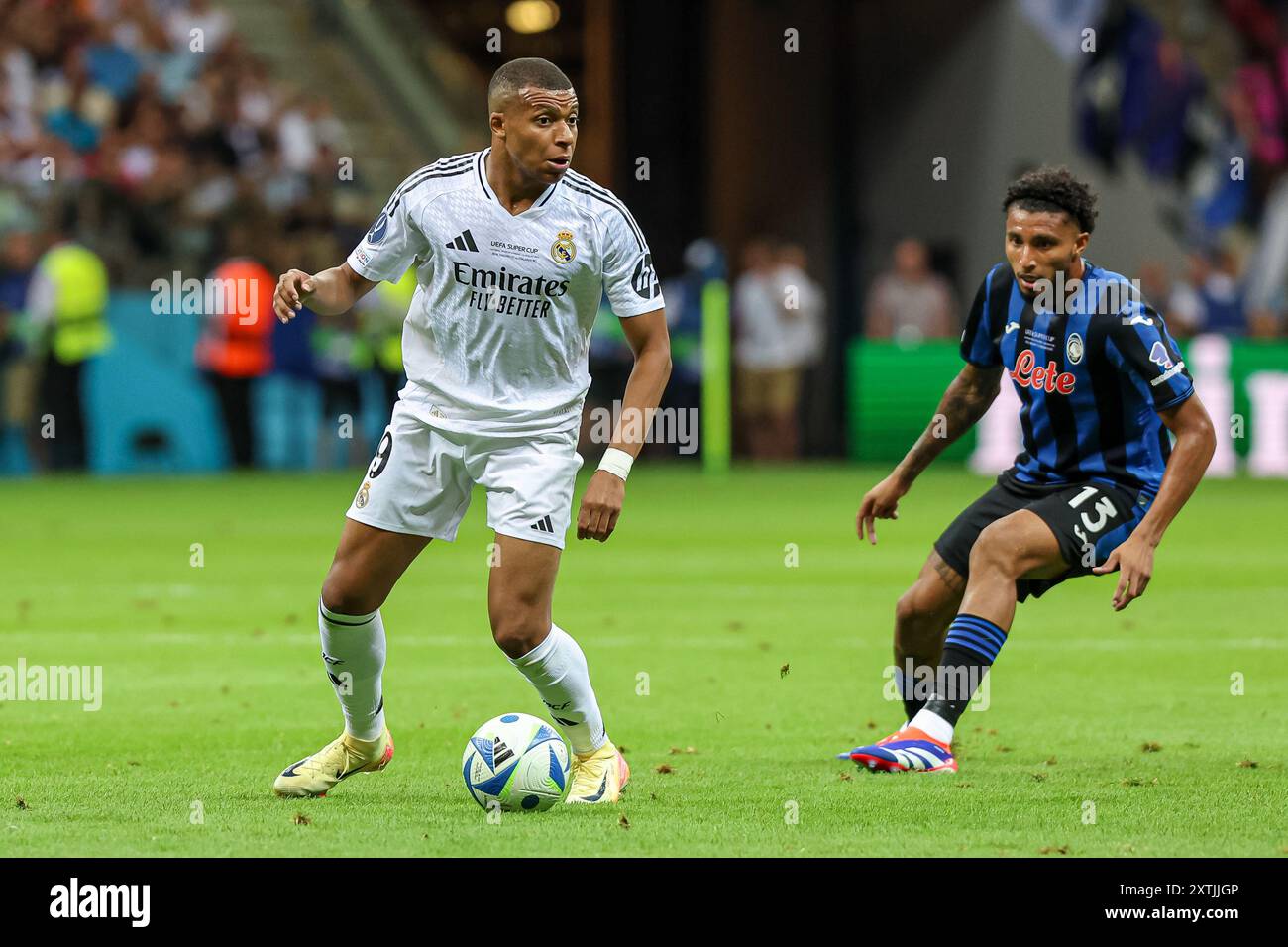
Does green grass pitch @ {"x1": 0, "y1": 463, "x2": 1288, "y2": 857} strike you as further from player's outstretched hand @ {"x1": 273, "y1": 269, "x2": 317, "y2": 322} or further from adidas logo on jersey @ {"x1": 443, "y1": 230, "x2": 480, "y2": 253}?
adidas logo on jersey @ {"x1": 443, "y1": 230, "x2": 480, "y2": 253}

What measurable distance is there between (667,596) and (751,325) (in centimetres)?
1218

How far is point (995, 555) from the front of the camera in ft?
22.5

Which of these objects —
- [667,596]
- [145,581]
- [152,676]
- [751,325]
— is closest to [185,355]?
[751,325]

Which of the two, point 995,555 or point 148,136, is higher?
point 148,136

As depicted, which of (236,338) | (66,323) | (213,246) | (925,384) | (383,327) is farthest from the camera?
(213,246)

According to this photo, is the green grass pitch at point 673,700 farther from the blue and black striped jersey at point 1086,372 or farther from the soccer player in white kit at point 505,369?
the blue and black striped jersey at point 1086,372

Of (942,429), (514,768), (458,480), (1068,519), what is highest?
(942,429)

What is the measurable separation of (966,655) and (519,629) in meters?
1.54

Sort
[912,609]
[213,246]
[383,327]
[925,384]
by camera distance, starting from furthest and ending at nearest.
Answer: [213,246], [383,327], [925,384], [912,609]

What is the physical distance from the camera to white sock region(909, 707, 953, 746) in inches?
268

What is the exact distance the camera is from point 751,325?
944 inches

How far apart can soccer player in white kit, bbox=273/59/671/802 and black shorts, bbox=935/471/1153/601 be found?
1.38 m

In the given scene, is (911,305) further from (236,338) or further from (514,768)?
(514,768)

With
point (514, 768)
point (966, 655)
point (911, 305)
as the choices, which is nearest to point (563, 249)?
point (514, 768)
